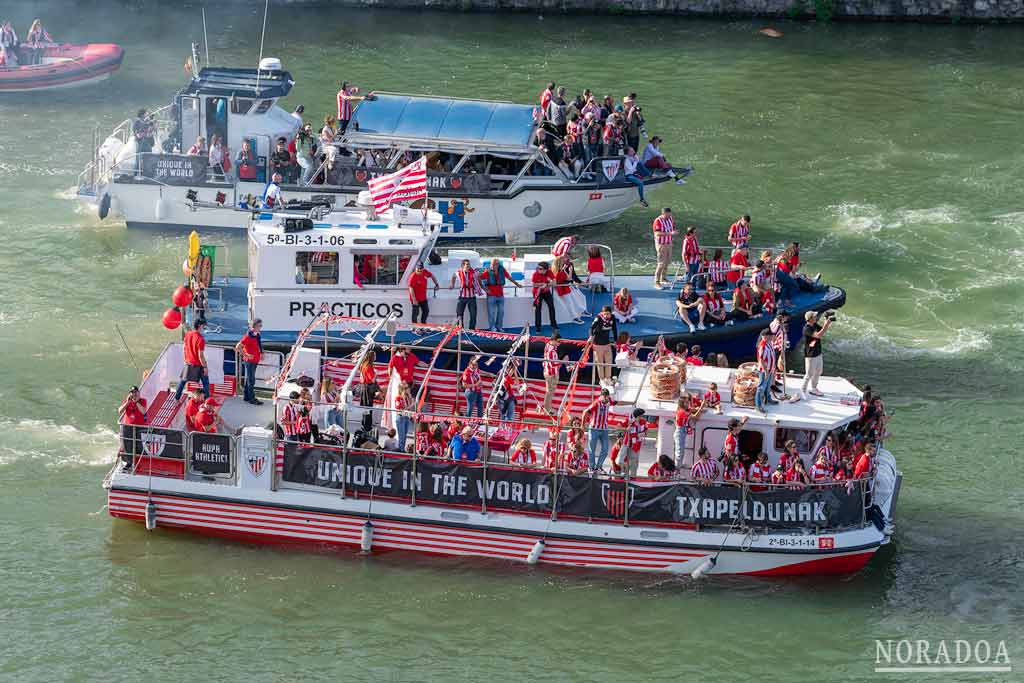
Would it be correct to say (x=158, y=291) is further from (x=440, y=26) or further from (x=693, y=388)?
(x=440, y=26)

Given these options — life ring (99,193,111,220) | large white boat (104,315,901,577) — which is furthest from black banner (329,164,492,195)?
large white boat (104,315,901,577)

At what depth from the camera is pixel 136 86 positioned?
49.3 meters

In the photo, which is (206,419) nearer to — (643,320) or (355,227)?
(355,227)

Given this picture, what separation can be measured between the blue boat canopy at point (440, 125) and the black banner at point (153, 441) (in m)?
13.5

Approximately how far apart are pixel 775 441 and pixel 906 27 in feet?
113

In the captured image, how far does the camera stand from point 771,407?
83.7 ft

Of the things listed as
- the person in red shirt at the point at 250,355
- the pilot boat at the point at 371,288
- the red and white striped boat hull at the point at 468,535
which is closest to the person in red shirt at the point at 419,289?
the pilot boat at the point at 371,288

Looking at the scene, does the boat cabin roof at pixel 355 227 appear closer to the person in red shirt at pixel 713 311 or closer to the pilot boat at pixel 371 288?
the pilot boat at pixel 371 288

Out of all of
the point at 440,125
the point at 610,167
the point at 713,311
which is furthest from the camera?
the point at 610,167

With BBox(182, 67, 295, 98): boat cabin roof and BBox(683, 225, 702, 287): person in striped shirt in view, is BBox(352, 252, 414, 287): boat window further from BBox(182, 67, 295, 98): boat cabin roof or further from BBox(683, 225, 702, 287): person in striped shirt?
BBox(182, 67, 295, 98): boat cabin roof

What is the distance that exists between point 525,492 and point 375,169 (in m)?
14.7

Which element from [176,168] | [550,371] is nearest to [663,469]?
[550,371]

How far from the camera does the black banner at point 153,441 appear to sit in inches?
1010

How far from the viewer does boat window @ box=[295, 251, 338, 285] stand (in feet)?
99.6
